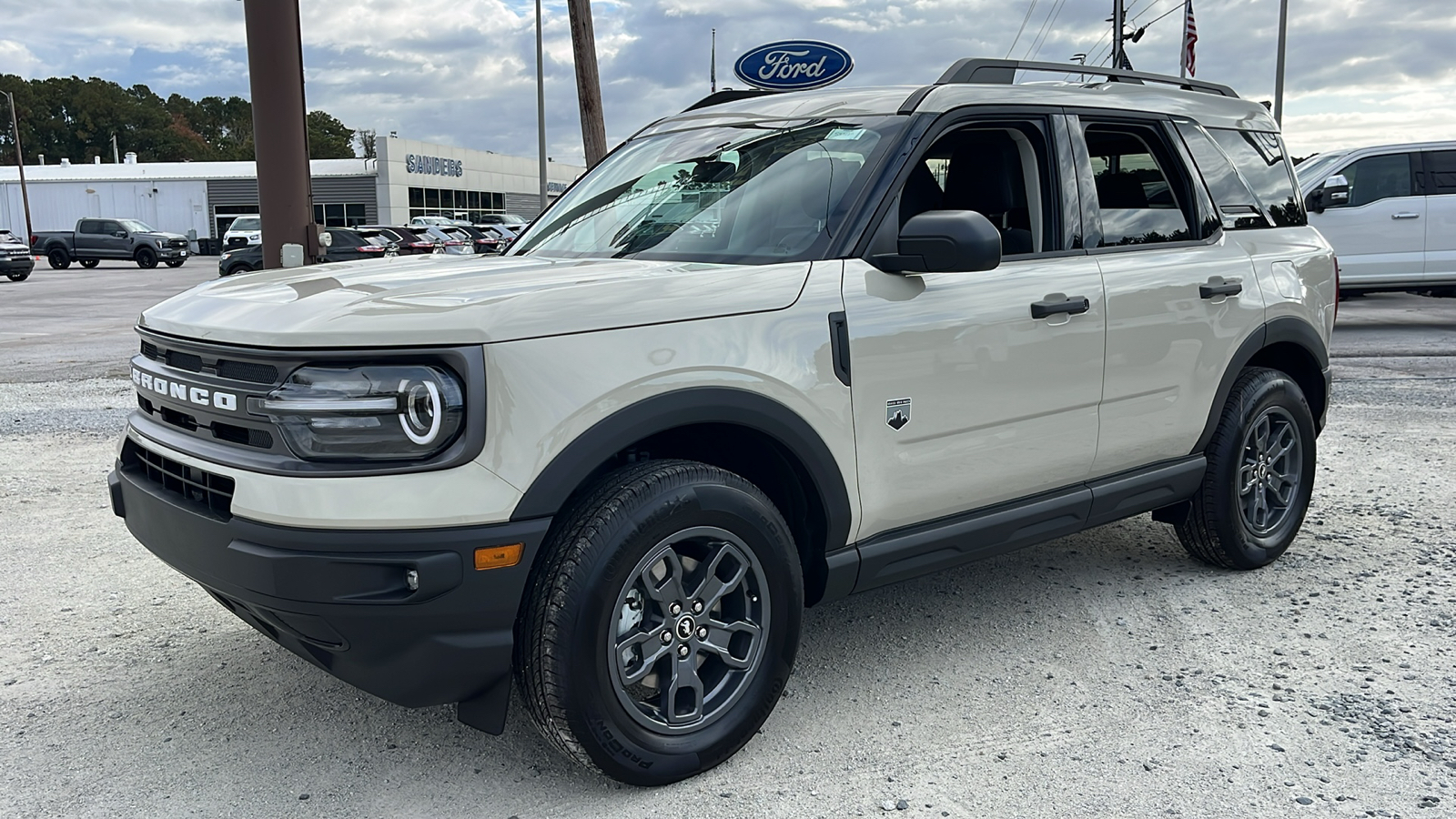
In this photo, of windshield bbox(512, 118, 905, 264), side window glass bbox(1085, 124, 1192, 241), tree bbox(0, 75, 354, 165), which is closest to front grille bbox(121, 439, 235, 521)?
windshield bbox(512, 118, 905, 264)

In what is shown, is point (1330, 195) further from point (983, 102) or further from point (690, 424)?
point (690, 424)

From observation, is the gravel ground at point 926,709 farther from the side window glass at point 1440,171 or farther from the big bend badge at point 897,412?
the side window glass at point 1440,171

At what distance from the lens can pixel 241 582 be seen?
8.57 ft

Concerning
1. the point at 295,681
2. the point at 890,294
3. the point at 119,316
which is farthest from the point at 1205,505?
the point at 119,316

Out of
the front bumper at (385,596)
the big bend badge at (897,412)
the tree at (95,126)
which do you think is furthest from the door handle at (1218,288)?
the tree at (95,126)

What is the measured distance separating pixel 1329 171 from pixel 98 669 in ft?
45.8

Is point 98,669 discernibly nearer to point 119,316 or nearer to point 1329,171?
point 1329,171

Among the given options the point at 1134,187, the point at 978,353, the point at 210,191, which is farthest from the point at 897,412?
the point at 210,191

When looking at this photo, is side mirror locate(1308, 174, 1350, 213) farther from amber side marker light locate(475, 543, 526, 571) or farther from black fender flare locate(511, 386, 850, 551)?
amber side marker light locate(475, 543, 526, 571)

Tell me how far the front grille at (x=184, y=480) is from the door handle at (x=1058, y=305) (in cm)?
240

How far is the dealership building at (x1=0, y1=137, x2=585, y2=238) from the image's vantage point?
58.9 meters

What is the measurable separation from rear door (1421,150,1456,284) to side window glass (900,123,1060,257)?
11800 millimetres

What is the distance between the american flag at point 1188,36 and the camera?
92.7ft

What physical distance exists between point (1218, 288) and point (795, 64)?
20.5ft
